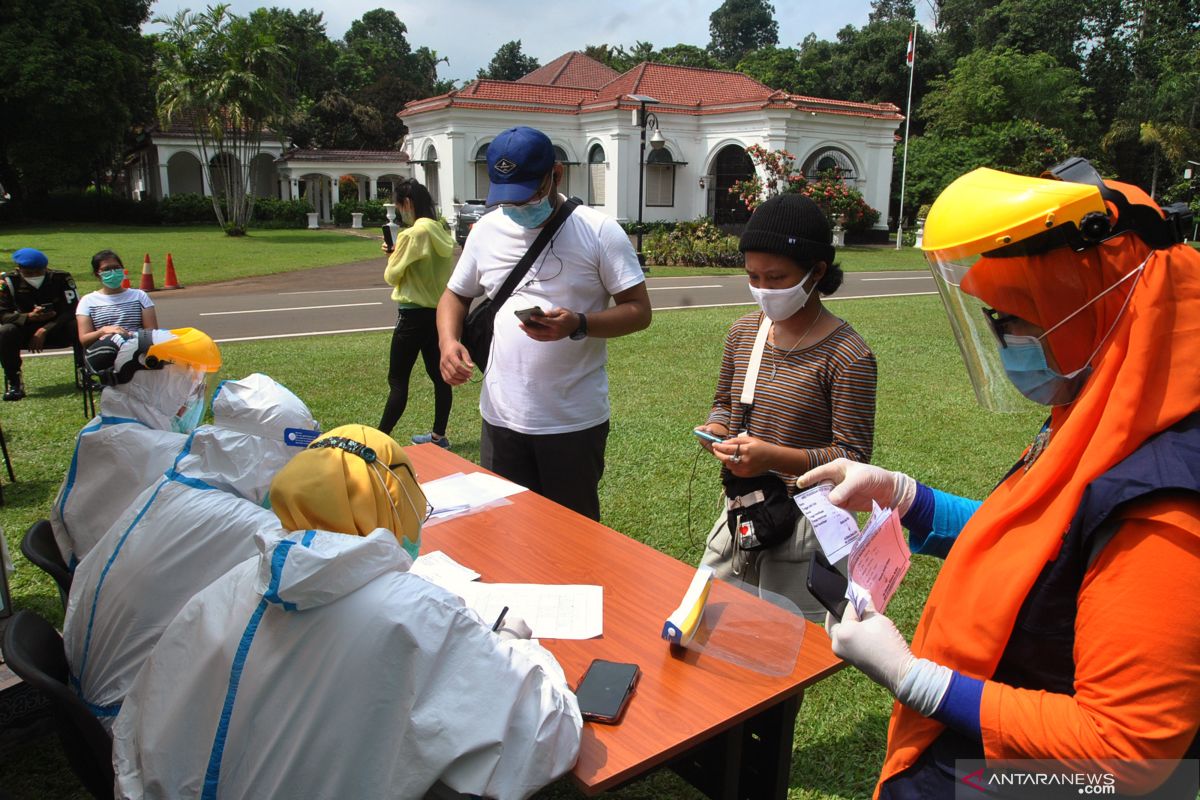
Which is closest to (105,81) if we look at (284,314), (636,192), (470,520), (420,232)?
(636,192)

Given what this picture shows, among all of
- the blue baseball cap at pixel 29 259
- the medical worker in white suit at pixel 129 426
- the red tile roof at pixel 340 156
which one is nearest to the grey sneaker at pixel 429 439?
the medical worker in white suit at pixel 129 426

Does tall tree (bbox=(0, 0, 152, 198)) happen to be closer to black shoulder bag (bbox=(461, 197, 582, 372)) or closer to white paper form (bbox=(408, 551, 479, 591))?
black shoulder bag (bbox=(461, 197, 582, 372))

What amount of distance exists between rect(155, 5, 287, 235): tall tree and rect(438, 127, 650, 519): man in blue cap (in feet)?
96.8

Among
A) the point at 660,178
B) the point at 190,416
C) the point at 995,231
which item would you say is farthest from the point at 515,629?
the point at 660,178

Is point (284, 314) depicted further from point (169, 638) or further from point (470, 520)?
point (169, 638)

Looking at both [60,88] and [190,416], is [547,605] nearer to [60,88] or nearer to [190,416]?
[190,416]

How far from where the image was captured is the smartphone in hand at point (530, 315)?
2.82 m

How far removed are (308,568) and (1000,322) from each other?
4.22ft

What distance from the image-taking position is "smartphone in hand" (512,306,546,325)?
2.82 m

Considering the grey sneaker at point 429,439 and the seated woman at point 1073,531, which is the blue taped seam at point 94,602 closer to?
the seated woman at point 1073,531

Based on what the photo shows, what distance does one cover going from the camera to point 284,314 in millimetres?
12352

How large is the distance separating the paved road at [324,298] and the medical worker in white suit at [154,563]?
336 inches

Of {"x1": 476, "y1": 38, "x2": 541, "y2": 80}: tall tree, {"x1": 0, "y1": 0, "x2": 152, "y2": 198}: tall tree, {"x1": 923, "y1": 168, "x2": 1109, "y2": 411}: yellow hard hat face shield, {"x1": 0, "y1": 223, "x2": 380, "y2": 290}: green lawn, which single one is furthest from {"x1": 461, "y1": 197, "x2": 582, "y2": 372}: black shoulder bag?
{"x1": 476, "y1": 38, "x2": 541, "y2": 80}: tall tree

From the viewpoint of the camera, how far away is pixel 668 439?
6.26 m
